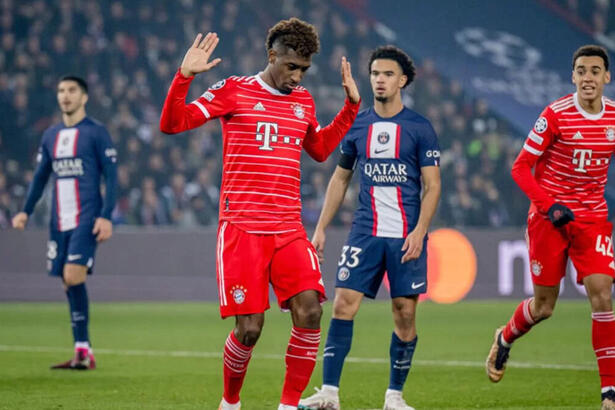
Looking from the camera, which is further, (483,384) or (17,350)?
→ (17,350)

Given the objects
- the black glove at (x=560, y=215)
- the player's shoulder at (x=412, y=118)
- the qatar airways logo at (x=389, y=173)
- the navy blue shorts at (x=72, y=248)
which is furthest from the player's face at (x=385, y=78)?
the navy blue shorts at (x=72, y=248)

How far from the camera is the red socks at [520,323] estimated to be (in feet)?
25.2

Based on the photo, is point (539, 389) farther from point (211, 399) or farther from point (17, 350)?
point (17, 350)

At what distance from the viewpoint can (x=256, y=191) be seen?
593 cm

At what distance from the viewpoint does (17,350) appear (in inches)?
424

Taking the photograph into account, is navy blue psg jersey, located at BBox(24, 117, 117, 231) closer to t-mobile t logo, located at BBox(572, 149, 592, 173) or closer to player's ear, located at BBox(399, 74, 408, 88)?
player's ear, located at BBox(399, 74, 408, 88)

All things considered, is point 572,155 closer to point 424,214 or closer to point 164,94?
point 424,214

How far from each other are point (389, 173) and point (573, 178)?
1.27 metres

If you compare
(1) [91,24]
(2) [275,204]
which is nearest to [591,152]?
(2) [275,204]

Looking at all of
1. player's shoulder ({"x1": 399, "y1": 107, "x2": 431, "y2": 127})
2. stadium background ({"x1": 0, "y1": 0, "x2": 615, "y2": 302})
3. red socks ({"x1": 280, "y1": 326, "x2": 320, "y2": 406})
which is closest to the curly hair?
player's shoulder ({"x1": 399, "y1": 107, "x2": 431, "y2": 127})

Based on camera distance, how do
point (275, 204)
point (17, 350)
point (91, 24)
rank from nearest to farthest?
point (275, 204)
point (17, 350)
point (91, 24)

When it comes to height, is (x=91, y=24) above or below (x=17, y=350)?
above

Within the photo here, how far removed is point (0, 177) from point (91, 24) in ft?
16.6

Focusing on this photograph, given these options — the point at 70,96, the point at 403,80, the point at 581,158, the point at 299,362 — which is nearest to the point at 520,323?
the point at 581,158
